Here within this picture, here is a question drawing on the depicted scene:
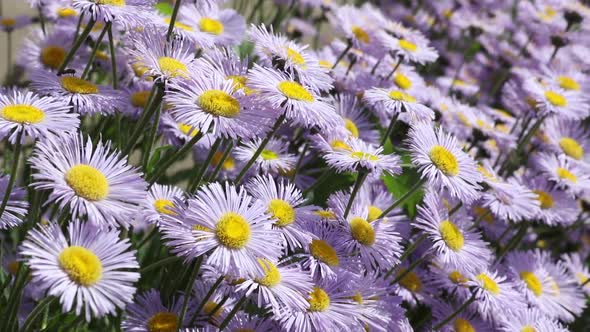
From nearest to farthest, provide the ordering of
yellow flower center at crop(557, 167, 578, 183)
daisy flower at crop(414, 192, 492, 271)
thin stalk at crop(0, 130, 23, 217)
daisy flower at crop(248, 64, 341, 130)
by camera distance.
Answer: thin stalk at crop(0, 130, 23, 217) < daisy flower at crop(248, 64, 341, 130) < daisy flower at crop(414, 192, 492, 271) < yellow flower center at crop(557, 167, 578, 183)

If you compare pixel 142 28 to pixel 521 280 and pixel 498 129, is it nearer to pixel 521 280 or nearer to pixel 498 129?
pixel 521 280

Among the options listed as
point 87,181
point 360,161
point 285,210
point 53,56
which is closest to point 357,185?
point 360,161

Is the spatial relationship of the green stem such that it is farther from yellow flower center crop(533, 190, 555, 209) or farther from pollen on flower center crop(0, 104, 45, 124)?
yellow flower center crop(533, 190, 555, 209)

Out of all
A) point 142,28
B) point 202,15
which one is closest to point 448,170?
point 142,28

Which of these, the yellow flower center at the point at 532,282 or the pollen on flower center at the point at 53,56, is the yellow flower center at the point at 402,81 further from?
the pollen on flower center at the point at 53,56

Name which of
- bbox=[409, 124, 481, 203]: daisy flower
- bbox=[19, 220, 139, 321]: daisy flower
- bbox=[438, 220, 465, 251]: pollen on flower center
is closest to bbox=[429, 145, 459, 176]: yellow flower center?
bbox=[409, 124, 481, 203]: daisy flower
